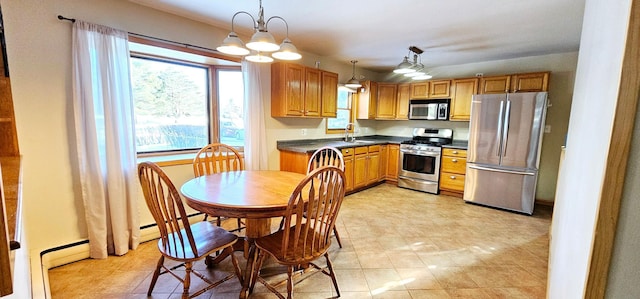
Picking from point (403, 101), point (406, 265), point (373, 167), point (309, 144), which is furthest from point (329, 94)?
point (406, 265)

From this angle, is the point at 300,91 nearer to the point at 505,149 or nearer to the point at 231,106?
the point at 231,106

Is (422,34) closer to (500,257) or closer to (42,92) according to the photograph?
(500,257)

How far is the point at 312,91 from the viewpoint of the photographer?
3.99 metres

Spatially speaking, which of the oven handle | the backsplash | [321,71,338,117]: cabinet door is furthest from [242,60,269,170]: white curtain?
the backsplash

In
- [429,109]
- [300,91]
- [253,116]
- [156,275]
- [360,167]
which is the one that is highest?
[300,91]

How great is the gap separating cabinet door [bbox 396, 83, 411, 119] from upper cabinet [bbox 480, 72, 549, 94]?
4.08 feet

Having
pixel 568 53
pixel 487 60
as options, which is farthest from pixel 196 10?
pixel 568 53

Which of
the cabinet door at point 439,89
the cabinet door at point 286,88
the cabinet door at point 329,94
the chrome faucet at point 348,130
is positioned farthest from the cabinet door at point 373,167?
the cabinet door at point 286,88

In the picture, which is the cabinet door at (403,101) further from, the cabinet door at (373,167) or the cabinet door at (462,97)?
the cabinet door at (373,167)

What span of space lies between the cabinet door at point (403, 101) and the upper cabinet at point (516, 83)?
4.08ft

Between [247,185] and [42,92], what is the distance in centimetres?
174

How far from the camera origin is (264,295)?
1.91 m

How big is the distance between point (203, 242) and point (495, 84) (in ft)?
14.7

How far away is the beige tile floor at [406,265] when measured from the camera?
6.44 feet
